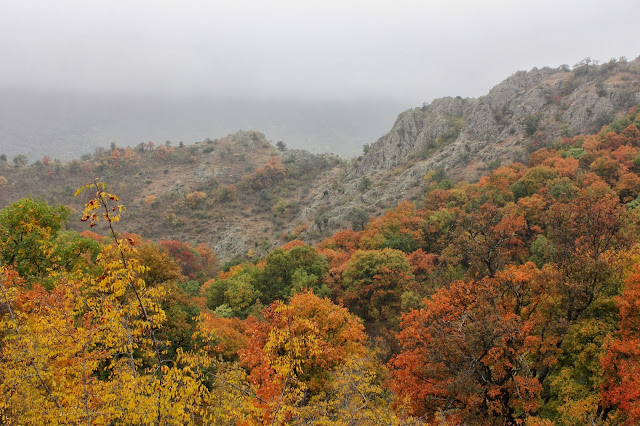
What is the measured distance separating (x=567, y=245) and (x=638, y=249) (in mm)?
4800

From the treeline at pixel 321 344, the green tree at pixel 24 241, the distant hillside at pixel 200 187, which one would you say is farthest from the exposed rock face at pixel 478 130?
the green tree at pixel 24 241

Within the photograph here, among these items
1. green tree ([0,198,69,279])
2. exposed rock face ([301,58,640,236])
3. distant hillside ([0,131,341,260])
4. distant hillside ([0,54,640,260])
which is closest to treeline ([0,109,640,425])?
green tree ([0,198,69,279])

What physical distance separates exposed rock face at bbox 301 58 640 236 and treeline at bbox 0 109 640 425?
166 ft

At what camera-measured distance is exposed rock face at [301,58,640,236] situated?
3100 inches

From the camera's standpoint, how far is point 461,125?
10488 cm

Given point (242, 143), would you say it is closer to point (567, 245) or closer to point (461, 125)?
point (461, 125)

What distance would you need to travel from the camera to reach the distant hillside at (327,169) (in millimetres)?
83562

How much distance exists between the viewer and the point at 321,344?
2269 centimetres

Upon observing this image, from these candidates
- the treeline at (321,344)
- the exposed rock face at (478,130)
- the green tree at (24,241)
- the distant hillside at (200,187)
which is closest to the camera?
the treeline at (321,344)

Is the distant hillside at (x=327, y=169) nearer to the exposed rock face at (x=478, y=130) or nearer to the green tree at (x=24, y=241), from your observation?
the exposed rock face at (x=478, y=130)

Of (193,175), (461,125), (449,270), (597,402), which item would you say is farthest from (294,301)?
(193,175)

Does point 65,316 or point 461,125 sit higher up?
point 461,125

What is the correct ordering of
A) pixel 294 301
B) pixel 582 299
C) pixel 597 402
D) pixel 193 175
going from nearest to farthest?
pixel 597 402, pixel 582 299, pixel 294 301, pixel 193 175

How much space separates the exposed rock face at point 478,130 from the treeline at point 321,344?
166ft
